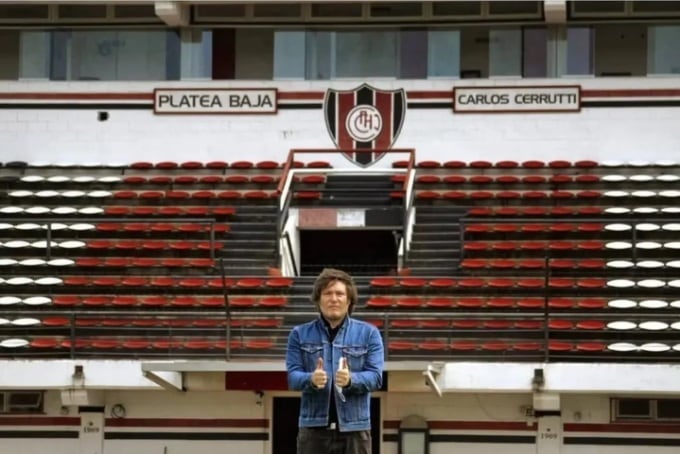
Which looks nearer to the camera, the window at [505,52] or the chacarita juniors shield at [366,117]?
the chacarita juniors shield at [366,117]

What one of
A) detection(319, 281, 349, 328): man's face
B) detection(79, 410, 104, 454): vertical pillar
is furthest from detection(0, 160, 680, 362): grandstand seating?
detection(319, 281, 349, 328): man's face

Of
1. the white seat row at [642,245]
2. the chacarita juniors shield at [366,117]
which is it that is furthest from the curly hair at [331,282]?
the chacarita juniors shield at [366,117]

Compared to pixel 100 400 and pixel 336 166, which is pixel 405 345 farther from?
pixel 336 166

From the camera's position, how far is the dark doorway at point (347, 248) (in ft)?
70.4

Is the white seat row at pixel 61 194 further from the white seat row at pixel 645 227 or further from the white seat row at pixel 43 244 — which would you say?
the white seat row at pixel 645 227

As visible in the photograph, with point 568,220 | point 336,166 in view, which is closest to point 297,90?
point 336,166

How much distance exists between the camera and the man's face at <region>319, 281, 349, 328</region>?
725cm

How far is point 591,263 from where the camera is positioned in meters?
18.7

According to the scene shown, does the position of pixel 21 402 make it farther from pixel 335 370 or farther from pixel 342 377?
pixel 342 377

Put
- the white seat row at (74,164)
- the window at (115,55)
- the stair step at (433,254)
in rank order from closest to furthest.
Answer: the stair step at (433,254), the white seat row at (74,164), the window at (115,55)

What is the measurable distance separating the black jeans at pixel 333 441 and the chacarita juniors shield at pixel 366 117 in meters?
15.8

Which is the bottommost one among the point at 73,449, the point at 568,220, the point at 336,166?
the point at 73,449

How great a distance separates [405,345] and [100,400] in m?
3.62

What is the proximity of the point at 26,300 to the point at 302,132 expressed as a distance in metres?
5.89
